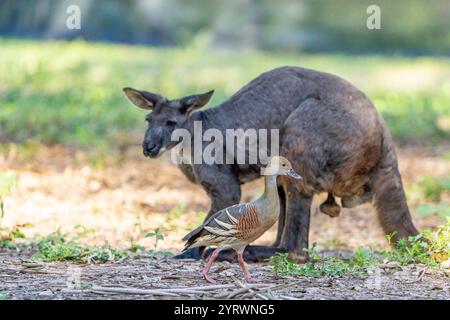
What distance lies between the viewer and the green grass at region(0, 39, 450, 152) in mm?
11070

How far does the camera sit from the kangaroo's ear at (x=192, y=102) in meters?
6.76

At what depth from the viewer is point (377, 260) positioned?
5.95 m

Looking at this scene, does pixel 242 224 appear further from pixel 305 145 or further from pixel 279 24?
pixel 279 24

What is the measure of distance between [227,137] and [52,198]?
2.27 metres

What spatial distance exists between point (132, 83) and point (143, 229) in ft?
19.4

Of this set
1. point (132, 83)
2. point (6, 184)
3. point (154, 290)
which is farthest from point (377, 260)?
point (132, 83)

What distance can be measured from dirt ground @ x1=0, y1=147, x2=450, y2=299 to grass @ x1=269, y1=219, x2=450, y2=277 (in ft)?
0.32

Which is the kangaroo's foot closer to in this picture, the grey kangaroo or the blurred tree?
the grey kangaroo

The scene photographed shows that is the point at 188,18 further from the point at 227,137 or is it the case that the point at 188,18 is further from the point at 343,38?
the point at 227,137

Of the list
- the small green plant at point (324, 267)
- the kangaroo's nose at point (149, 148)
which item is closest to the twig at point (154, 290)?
the small green plant at point (324, 267)

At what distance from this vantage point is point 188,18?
63.8ft

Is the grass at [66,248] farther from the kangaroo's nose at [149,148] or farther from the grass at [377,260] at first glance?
the grass at [377,260]

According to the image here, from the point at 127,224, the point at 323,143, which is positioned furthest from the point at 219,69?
the point at 323,143

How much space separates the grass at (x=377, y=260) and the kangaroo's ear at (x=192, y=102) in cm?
141
